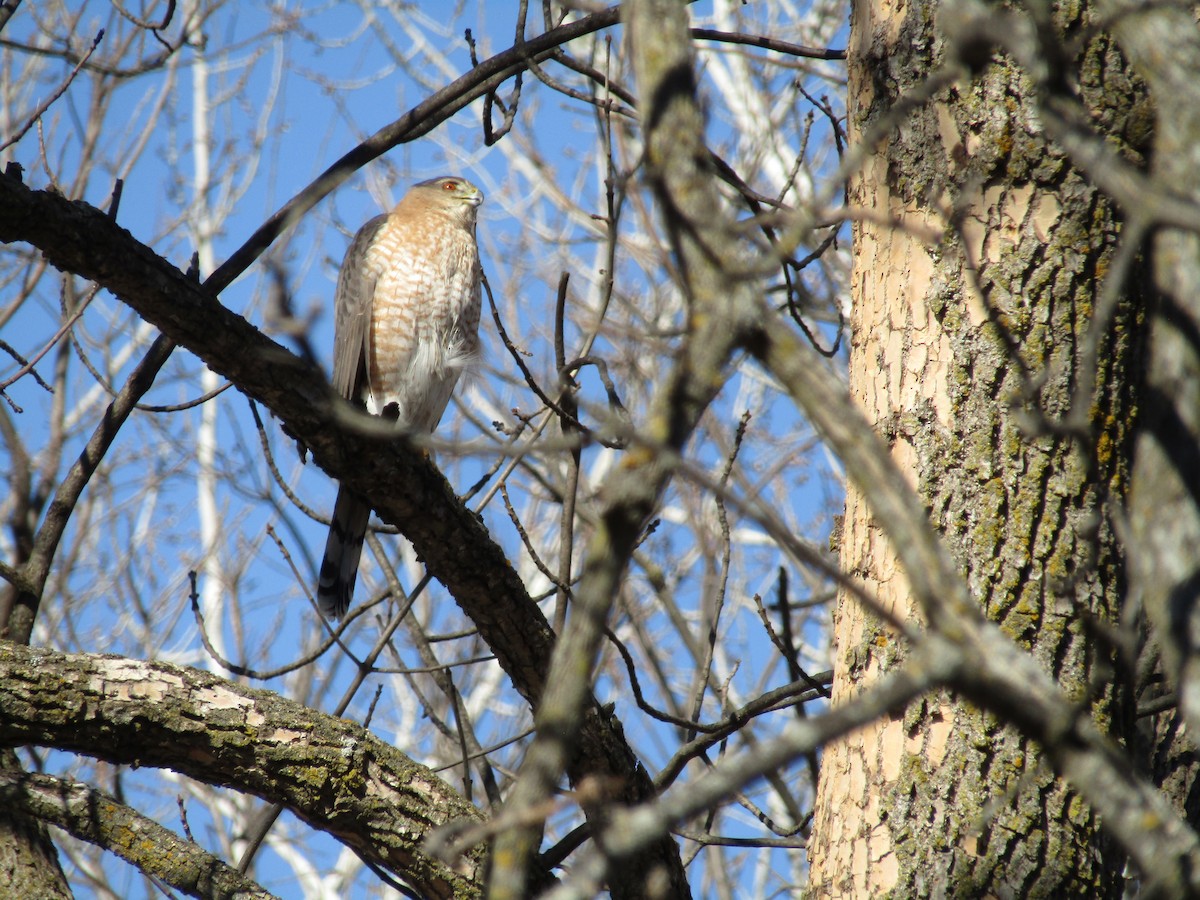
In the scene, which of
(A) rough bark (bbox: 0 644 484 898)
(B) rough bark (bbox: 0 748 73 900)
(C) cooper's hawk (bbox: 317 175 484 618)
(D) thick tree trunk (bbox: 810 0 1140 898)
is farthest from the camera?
(C) cooper's hawk (bbox: 317 175 484 618)

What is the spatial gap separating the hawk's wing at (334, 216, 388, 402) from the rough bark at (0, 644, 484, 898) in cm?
216

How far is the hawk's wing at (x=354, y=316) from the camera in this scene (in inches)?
Answer: 189

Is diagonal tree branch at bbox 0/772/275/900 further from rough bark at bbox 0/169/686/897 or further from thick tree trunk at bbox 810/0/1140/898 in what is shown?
thick tree trunk at bbox 810/0/1140/898

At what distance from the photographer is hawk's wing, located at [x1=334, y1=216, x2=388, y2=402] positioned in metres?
4.80

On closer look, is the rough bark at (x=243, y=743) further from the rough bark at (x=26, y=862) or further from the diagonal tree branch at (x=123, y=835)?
the rough bark at (x=26, y=862)

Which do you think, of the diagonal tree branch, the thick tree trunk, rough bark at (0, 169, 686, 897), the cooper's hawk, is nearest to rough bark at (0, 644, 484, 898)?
the diagonal tree branch

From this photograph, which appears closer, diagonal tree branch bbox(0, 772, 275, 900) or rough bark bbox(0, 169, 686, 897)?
rough bark bbox(0, 169, 686, 897)

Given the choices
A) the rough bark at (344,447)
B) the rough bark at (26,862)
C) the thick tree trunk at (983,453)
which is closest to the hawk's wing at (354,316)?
the rough bark at (344,447)

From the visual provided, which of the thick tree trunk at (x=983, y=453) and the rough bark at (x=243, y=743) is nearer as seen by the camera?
the thick tree trunk at (x=983, y=453)

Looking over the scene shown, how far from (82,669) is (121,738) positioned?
0.61ft

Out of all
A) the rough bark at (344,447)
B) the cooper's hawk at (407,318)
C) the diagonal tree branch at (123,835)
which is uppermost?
the cooper's hawk at (407,318)

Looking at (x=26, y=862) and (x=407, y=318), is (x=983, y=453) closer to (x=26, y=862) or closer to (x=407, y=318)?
(x=26, y=862)

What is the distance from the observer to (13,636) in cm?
324

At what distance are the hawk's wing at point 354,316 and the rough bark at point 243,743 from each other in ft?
7.09
